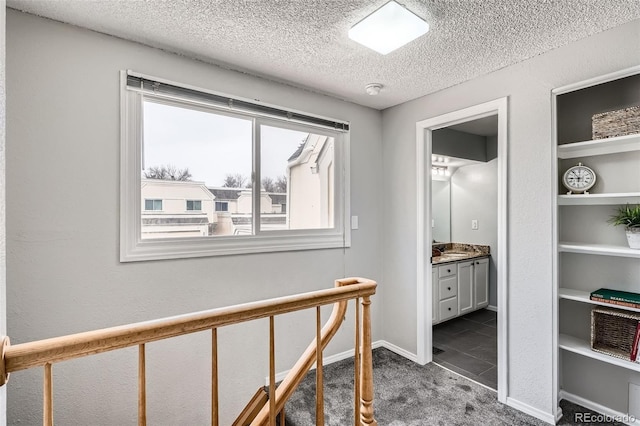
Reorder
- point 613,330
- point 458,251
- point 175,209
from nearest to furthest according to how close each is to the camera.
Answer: point 613,330 < point 175,209 < point 458,251

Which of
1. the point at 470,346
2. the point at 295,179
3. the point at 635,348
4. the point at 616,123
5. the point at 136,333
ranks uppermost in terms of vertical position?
the point at 616,123

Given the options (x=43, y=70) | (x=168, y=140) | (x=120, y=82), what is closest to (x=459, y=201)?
(x=168, y=140)

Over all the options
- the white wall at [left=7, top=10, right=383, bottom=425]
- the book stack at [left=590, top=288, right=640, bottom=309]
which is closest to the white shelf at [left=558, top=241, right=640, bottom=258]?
the book stack at [left=590, top=288, right=640, bottom=309]

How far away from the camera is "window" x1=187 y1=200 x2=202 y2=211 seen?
2.18 m

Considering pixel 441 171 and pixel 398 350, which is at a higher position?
pixel 441 171

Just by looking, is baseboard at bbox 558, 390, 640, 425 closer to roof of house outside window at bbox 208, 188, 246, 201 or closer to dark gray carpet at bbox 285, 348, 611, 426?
dark gray carpet at bbox 285, 348, 611, 426

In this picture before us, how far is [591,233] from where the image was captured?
2.10 metres

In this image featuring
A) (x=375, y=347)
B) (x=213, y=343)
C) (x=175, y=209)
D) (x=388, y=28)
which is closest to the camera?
(x=213, y=343)

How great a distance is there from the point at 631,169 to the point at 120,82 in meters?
3.05

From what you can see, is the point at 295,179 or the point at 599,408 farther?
the point at 295,179

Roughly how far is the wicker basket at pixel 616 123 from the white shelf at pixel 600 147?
0.04m

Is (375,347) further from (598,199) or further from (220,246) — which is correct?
(598,199)

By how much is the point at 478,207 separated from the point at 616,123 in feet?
8.31

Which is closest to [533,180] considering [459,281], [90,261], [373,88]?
[373,88]
